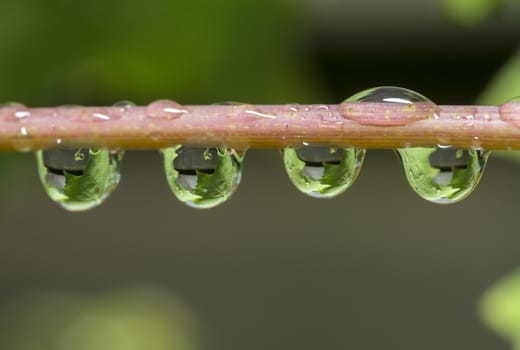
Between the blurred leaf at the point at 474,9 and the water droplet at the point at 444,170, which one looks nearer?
the water droplet at the point at 444,170

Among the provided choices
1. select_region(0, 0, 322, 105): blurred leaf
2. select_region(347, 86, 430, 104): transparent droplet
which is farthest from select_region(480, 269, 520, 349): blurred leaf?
select_region(0, 0, 322, 105): blurred leaf

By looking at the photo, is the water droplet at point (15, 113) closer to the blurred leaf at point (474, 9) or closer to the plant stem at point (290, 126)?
the plant stem at point (290, 126)

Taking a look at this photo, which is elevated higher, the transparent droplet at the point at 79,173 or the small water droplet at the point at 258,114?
the transparent droplet at the point at 79,173

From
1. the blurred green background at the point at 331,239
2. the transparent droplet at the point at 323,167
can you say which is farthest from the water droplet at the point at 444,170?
the blurred green background at the point at 331,239

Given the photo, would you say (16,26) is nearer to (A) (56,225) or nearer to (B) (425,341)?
(A) (56,225)

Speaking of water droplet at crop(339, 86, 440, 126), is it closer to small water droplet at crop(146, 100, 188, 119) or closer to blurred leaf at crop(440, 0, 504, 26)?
small water droplet at crop(146, 100, 188, 119)

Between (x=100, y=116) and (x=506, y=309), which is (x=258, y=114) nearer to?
(x=100, y=116)

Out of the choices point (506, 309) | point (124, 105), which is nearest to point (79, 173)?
point (124, 105)
